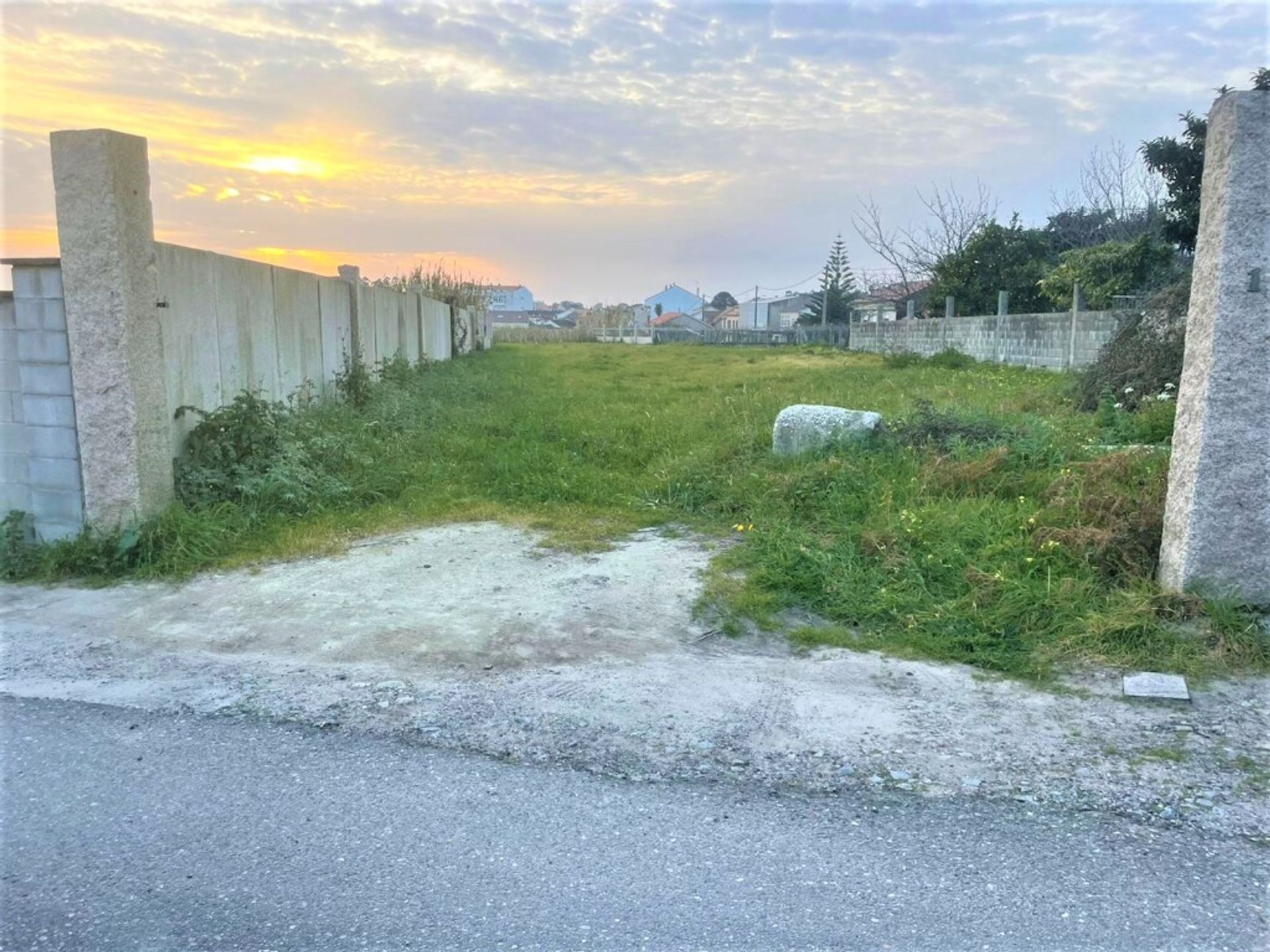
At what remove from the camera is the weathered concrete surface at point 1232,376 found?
3.79 meters

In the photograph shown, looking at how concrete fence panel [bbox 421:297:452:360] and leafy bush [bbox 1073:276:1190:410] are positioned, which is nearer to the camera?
leafy bush [bbox 1073:276:1190:410]

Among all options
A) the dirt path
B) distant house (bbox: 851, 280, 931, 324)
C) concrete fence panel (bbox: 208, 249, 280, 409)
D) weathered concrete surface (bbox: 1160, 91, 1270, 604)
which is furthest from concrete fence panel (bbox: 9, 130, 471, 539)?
distant house (bbox: 851, 280, 931, 324)

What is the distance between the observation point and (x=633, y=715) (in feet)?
10.5

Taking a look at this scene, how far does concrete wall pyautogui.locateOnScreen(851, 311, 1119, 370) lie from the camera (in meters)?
13.8

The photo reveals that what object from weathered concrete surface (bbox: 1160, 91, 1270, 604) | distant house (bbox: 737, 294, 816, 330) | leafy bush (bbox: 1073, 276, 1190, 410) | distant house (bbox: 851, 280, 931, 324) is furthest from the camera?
distant house (bbox: 737, 294, 816, 330)

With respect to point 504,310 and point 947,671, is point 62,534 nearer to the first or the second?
point 947,671

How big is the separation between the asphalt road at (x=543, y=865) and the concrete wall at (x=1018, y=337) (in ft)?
37.0

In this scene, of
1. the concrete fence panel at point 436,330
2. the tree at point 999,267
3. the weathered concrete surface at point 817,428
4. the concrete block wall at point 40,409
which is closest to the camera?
the concrete block wall at point 40,409

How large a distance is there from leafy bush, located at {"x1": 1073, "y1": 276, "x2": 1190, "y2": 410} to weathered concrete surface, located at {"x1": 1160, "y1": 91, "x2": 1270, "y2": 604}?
538 centimetres

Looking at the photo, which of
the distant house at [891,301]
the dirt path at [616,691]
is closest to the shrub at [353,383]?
the dirt path at [616,691]

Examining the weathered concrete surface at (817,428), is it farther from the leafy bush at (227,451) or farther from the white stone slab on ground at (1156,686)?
the leafy bush at (227,451)

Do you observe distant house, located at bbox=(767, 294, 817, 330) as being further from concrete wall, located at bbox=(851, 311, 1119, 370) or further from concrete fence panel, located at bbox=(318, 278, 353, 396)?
concrete fence panel, located at bbox=(318, 278, 353, 396)

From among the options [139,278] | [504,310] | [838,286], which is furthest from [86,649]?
[504,310]

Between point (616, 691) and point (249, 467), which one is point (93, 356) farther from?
point (616, 691)
